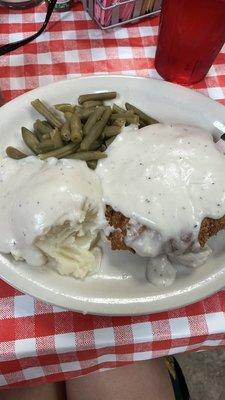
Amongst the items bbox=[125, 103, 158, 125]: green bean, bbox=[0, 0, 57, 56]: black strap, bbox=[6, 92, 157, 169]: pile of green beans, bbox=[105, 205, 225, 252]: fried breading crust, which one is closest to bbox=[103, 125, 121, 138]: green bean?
bbox=[6, 92, 157, 169]: pile of green beans

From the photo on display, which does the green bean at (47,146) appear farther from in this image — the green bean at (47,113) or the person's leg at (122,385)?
the person's leg at (122,385)

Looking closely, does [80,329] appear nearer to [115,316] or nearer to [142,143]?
[115,316]

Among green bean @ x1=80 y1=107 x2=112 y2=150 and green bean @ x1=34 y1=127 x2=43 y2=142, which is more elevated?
green bean @ x1=80 y1=107 x2=112 y2=150

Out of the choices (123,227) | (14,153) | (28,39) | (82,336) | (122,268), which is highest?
(28,39)

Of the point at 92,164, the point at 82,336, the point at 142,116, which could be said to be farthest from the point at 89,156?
the point at 82,336

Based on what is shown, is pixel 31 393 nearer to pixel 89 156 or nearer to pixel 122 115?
pixel 89 156

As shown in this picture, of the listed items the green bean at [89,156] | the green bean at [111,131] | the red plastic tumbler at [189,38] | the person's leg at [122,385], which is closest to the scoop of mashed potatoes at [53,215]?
the green bean at [89,156]

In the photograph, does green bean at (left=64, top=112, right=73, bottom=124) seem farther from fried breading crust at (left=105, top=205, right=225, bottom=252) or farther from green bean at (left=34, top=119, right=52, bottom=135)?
fried breading crust at (left=105, top=205, right=225, bottom=252)
